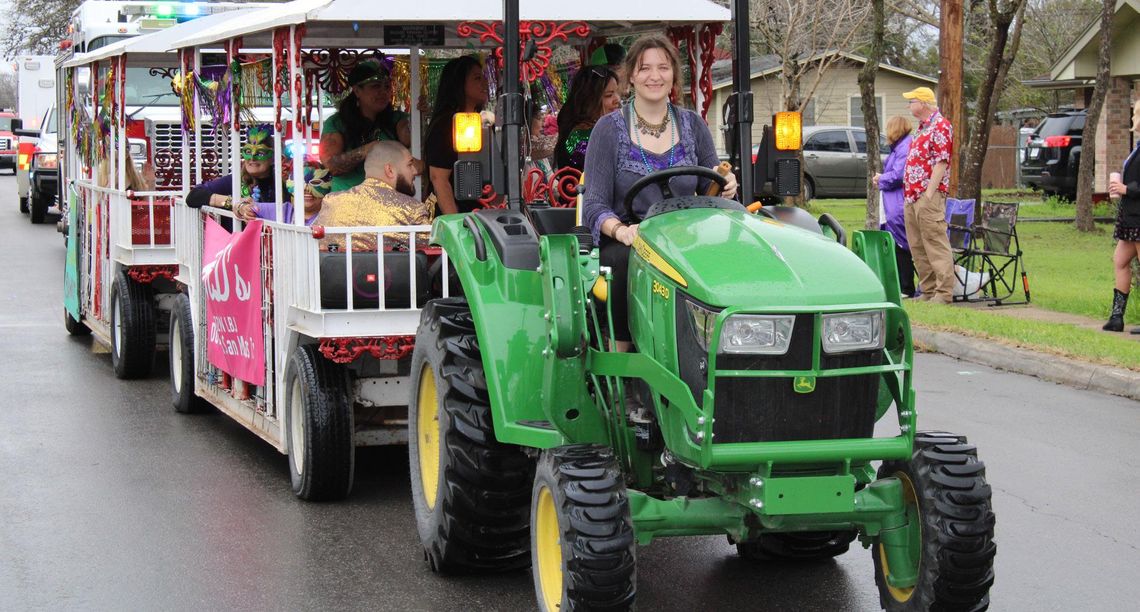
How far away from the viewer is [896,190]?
53.7 feet

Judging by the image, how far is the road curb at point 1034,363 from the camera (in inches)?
441

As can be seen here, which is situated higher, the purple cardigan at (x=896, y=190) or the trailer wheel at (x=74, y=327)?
the purple cardigan at (x=896, y=190)

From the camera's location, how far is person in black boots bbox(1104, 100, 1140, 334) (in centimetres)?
1312

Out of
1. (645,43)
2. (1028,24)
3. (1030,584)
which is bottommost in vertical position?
(1030,584)

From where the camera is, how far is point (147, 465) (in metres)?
9.09

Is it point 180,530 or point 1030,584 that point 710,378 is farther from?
point 180,530

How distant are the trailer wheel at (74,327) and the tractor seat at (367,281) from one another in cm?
801

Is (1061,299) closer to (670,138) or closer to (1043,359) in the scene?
(1043,359)

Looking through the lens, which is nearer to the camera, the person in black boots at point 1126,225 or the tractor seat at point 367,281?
the tractor seat at point 367,281

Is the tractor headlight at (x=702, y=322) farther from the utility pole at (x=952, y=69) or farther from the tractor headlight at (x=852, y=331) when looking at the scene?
the utility pole at (x=952, y=69)

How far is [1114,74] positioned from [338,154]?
71.3 ft

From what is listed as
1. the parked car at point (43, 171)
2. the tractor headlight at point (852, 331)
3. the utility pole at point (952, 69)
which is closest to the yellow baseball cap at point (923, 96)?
the utility pole at point (952, 69)

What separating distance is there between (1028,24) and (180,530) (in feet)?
158

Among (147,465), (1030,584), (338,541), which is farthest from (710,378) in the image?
(147,465)
